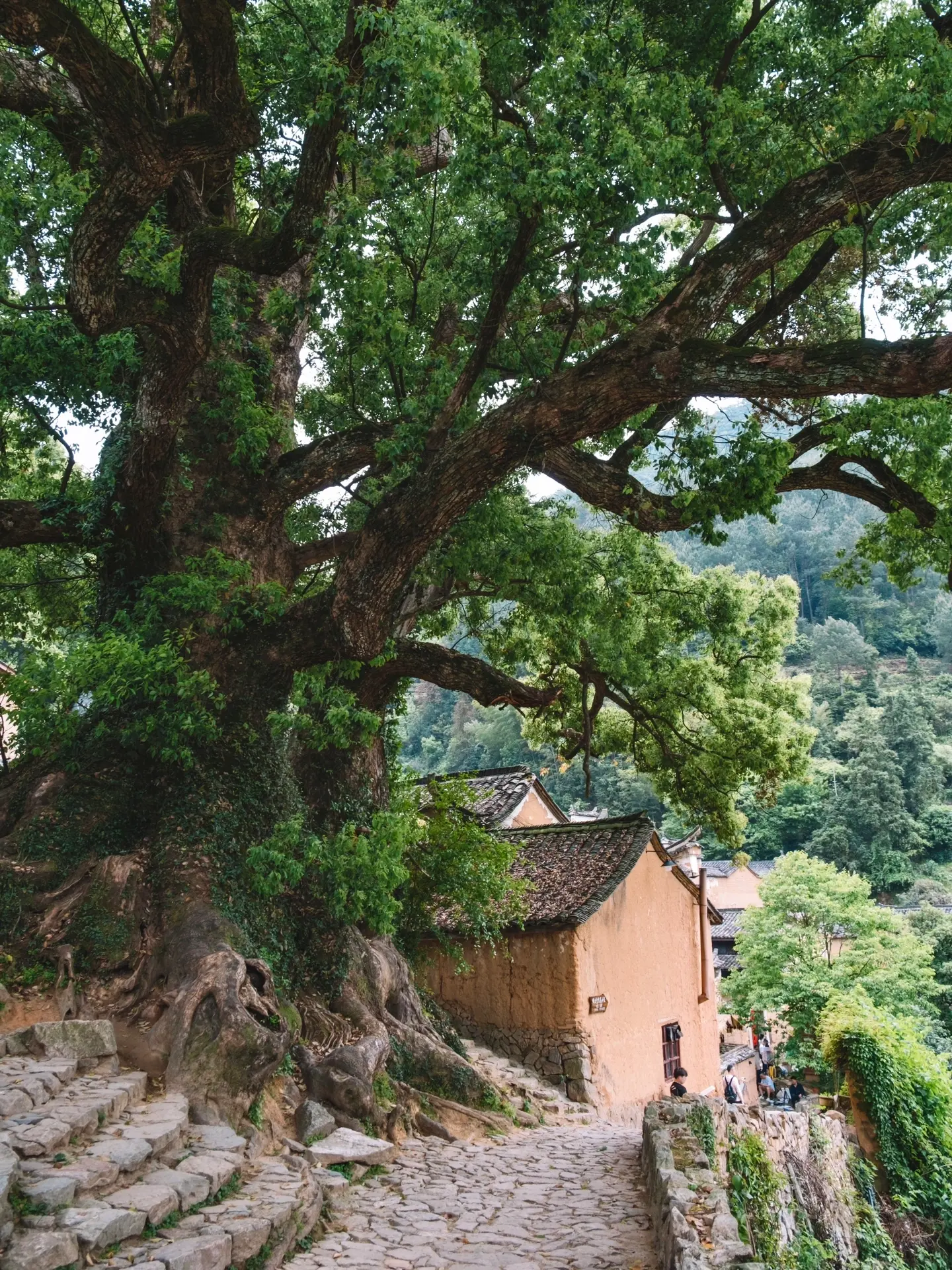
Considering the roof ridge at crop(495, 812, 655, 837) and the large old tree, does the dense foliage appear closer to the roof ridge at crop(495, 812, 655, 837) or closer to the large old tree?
the roof ridge at crop(495, 812, 655, 837)

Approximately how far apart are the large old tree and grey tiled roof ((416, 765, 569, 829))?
22.5 feet

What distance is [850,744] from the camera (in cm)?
6125

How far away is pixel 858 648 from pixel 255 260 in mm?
75833

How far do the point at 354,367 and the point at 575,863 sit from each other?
8.53 m

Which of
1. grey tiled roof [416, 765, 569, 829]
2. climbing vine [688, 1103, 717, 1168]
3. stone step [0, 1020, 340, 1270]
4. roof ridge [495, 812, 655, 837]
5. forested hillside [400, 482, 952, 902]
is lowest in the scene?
climbing vine [688, 1103, 717, 1168]

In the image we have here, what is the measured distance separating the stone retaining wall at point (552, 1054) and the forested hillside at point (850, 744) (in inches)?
1081

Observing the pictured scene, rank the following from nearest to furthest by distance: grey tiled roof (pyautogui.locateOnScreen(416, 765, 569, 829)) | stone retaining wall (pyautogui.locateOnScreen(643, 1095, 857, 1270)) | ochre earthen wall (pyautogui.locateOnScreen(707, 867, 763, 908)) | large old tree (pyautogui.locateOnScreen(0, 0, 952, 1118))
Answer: stone retaining wall (pyautogui.locateOnScreen(643, 1095, 857, 1270)) → large old tree (pyautogui.locateOnScreen(0, 0, 952, 1118)) → grey tiled roof (pyautogui.locateOnScreen(416, 765, 569, 829)) → ochre earthen wall (pyautogui.locateOnScreen(707, 867, 763, 908))

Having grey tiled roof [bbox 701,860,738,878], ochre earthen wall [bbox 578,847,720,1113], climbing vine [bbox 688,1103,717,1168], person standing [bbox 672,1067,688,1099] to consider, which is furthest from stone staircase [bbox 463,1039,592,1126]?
grey tiled roof [bbox 701,860,738,878]

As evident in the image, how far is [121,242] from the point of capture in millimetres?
7066

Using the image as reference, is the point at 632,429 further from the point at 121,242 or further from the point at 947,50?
the point at 121,242

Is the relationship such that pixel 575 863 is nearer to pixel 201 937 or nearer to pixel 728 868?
pixel 201 937

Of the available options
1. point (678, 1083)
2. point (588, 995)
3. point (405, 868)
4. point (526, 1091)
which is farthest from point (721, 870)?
point (405, 868)

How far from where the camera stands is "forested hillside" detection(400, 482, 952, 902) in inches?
2178

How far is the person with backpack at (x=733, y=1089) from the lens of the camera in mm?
20452
